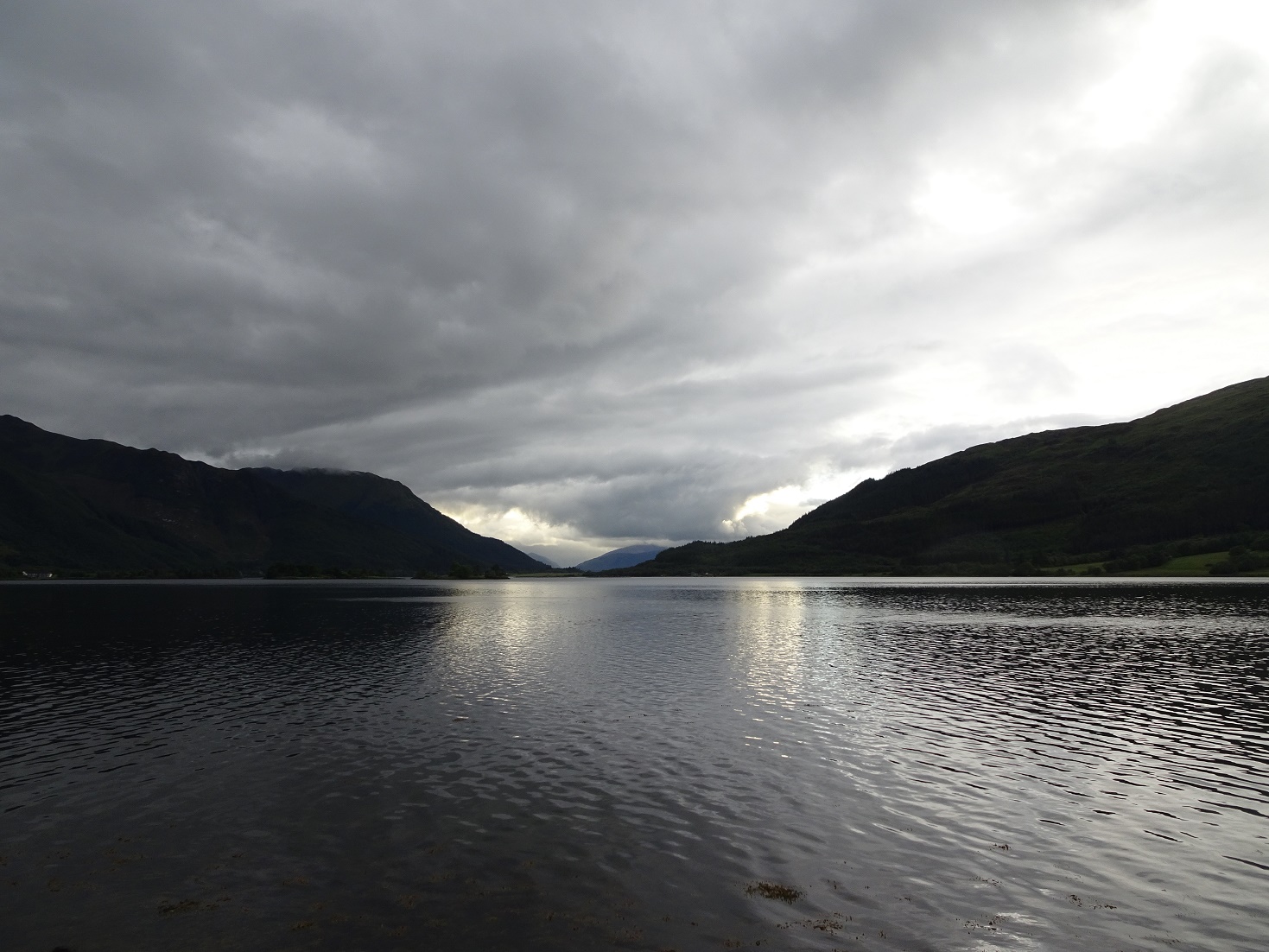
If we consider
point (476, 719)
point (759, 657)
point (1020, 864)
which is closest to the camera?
point (1020, 864)

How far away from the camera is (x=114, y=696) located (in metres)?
57.9

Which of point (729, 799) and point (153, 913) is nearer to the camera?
point (153, 913)

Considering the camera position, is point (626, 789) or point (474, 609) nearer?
point (626, 789)

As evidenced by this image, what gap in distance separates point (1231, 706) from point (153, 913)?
2685 inches

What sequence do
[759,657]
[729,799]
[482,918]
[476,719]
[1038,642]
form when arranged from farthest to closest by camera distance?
[1038,642], [759,657], [476,719], [729,799], [482,918]

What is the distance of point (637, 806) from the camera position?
3133 centimetres

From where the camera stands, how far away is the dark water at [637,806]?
68.7 ft

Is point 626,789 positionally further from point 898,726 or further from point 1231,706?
point 1231,706

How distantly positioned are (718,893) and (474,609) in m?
161

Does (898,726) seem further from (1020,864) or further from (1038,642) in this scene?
(1038,642)

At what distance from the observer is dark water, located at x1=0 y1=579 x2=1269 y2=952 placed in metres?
21.0

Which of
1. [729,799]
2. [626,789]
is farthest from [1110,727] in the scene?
[626,789]

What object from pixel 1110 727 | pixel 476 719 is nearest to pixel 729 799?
pixel 476 719

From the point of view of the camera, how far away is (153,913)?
2133 centimetres
